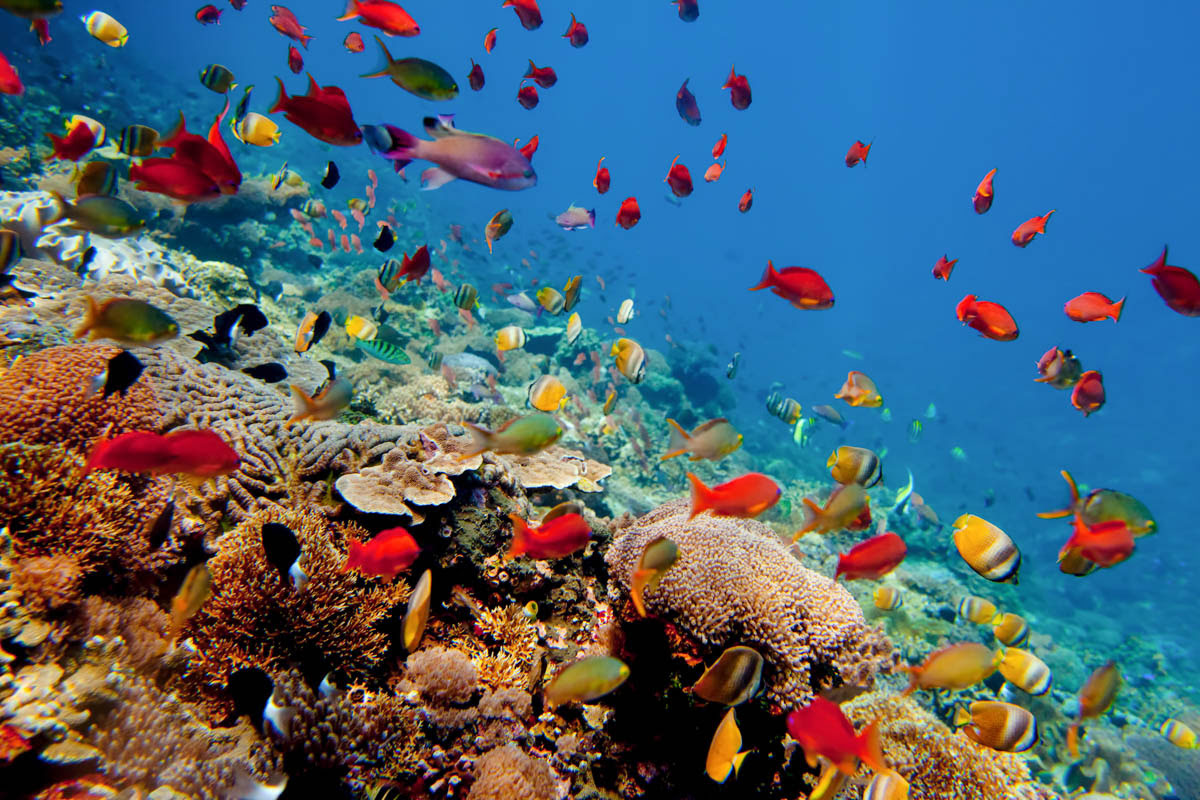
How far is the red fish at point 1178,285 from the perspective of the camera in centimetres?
425

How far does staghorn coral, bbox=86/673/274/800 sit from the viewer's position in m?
2.19

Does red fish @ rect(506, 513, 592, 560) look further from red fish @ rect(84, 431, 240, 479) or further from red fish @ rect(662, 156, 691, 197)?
red fish @ rect(662, 156, 691, 197)

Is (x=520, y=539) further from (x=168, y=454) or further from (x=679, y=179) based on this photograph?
(x=679, y=179)

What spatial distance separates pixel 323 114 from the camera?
104 inches

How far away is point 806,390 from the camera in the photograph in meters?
84.7

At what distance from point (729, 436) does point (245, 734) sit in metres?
3.43

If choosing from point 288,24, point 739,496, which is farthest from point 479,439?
point 288,24

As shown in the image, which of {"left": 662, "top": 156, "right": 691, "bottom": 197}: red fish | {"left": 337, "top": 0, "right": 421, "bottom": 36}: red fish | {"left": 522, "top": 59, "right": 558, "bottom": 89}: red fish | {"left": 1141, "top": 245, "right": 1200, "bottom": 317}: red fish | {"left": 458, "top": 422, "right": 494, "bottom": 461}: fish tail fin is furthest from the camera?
{"left": 522, "top": 59, "right": 558, "bottom": 89}: red fish

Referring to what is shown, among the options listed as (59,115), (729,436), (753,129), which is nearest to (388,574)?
(729,436)

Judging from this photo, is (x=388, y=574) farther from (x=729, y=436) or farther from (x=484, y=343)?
(x=484, y=343)

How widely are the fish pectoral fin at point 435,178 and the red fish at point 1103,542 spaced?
4.57m

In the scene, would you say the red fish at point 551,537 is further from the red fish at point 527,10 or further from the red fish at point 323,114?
the red fish at point 527,10

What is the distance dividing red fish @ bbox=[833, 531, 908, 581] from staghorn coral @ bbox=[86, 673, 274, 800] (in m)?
3.41

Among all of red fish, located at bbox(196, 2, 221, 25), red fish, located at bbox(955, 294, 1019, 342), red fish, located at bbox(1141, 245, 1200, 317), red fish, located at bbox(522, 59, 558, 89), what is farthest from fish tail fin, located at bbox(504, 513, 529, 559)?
red fish, located at bbox(196, 2, 221, 25)
